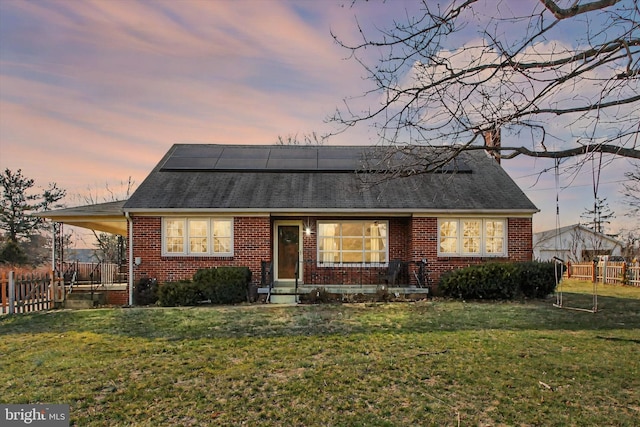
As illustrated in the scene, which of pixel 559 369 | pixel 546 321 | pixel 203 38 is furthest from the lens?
pixel 203 38

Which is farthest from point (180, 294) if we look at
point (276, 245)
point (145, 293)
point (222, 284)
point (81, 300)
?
point (276, 245)

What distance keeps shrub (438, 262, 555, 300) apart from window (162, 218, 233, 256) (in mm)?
7596

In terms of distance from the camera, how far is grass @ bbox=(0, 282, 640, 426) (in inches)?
178

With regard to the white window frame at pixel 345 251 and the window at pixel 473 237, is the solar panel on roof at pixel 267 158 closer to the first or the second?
the white window frame at pixel 345 251

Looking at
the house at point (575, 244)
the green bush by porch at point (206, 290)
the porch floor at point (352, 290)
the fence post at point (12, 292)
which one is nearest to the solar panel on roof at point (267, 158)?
the porch floor at point (352, 290)

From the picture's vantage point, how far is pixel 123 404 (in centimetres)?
474

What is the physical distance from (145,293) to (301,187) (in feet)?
21.2

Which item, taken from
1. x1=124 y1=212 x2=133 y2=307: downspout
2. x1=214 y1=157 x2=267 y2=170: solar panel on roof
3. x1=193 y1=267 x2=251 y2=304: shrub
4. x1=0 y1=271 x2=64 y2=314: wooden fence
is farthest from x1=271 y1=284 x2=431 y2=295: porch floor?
x1=0 y1=271 x2=64 y2=314: wooden fence

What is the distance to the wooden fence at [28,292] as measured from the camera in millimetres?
11664

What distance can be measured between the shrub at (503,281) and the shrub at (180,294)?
784 cm

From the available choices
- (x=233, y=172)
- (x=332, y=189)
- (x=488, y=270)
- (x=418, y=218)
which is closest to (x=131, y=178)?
(x=233, y=172)

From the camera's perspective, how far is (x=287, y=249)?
51.1ft

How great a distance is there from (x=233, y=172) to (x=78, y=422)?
13087 mm

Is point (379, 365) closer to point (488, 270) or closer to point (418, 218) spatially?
point (488, 270)
